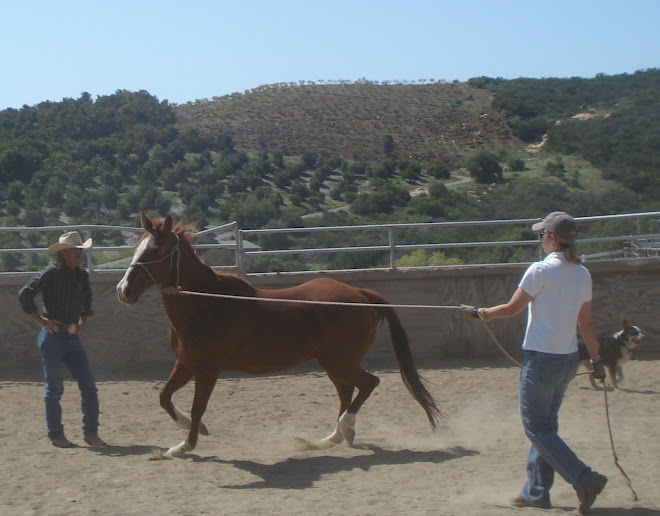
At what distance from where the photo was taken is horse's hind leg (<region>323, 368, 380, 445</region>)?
673 centimetres

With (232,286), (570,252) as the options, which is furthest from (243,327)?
(570,252)

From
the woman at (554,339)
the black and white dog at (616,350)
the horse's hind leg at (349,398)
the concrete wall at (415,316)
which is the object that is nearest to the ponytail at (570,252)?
the woman at (554,339)

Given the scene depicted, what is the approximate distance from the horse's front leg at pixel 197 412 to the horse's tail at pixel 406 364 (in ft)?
5.46

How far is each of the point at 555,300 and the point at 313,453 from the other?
2964 millimetres

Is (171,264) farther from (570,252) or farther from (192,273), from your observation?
(570,252)

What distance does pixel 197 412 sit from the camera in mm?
6398

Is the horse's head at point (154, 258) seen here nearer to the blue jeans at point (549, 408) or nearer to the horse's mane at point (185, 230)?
the horse's mane at point (185, 230)

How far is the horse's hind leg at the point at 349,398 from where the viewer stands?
673 centimetres

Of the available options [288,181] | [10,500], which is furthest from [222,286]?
[288,181]

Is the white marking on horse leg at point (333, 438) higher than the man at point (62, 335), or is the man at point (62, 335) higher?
the man at point (62, 335)

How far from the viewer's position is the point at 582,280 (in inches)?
179

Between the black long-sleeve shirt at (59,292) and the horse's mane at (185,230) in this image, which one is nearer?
the horse's mane at (185,230)

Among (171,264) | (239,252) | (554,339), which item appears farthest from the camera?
(239,252)

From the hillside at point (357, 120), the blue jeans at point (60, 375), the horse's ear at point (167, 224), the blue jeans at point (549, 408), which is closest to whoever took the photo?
the blue jeans at point (549, 408)
